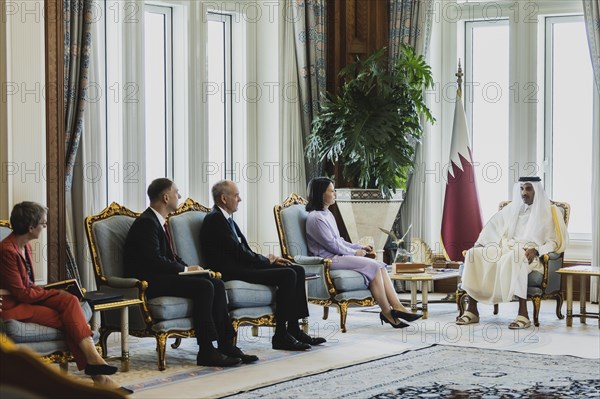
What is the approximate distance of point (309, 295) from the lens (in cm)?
699

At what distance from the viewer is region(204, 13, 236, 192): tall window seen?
8891mm

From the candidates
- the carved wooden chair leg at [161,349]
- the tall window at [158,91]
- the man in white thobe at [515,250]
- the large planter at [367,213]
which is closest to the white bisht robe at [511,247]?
the man in white thobe at [515,250]

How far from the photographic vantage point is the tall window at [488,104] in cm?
951

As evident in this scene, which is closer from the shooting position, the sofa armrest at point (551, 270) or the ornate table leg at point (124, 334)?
→ the ornate table leg at point (124, 334)

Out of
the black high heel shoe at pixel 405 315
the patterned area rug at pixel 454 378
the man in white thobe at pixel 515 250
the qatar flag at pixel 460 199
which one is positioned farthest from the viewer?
the qatar flag at pixel 460 199

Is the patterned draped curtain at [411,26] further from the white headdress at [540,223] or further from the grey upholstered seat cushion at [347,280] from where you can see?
the grey upholstered seat cushion at [347,280]

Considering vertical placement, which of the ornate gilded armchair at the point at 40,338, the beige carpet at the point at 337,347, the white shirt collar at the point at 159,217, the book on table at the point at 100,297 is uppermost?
the white shirt collar at the point at 159,217

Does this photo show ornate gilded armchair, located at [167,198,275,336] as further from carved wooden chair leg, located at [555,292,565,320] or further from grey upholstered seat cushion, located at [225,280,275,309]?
carved wooden chair leg, located at [555,292,565,320]

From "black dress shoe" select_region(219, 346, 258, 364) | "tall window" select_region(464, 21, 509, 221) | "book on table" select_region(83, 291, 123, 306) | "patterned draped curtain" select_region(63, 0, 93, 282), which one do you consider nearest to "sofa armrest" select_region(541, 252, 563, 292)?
"tall window" select_region(464, 21, 509, 221)

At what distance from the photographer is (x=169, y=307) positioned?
5414 mm

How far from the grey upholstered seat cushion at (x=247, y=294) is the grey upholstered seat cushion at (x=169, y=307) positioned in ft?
1.35

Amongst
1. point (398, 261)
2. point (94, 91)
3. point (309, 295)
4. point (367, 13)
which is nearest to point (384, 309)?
point (309, 295)

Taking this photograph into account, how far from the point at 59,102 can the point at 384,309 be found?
115 inches

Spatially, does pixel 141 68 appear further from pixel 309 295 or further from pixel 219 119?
pixel 309 295
